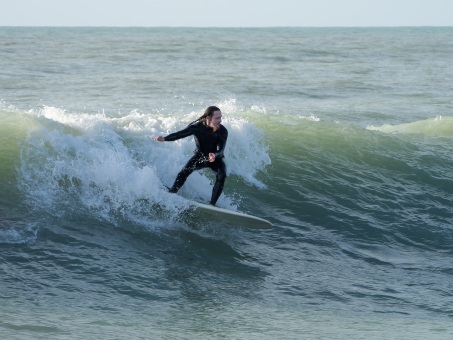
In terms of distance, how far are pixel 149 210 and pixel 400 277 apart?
3.20 metres

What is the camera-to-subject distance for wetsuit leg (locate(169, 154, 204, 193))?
35.1 ft

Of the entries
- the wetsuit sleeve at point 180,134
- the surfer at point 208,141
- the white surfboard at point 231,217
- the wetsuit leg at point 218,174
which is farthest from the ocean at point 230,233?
the wetsuit sleeve at point 180,134

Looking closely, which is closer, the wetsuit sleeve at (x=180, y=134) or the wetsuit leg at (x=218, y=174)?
the wetsuit sleeve at (x=180, y=134)

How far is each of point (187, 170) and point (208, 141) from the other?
1.58 ft

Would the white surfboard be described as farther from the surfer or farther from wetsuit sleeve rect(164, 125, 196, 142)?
wetsuit sleeve rect(164, 125, 196, 142)

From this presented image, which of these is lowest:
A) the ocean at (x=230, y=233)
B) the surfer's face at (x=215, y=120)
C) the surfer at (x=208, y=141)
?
the ocean at (x=230, y=233)

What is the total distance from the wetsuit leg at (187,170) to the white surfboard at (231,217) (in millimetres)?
305

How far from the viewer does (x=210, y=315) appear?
8328 millimetres

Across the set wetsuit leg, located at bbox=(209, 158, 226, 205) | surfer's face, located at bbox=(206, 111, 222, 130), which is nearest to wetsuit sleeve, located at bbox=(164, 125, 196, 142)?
surfer's face, located at bbox=(206, 111, 222, 130)

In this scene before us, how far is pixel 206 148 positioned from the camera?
1059 cm

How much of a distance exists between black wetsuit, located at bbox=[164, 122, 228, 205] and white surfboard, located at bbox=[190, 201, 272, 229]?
0.47 feet

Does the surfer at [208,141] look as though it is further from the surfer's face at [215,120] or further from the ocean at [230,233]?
the ocean at [230,233]

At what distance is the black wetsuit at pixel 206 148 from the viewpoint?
10.4 metres

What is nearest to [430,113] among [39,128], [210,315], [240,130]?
[240,130]
